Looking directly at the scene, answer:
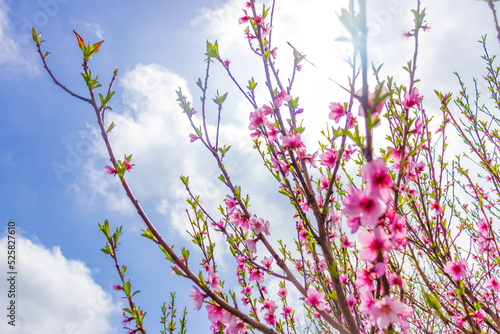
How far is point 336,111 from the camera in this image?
82.7 inches

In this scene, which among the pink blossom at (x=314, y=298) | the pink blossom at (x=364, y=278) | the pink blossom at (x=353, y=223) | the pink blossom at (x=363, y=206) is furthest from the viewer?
the pink blossom at (x=314, y=298)

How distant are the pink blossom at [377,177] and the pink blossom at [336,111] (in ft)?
3.57

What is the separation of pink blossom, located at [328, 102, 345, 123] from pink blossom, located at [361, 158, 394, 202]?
3.57 feet

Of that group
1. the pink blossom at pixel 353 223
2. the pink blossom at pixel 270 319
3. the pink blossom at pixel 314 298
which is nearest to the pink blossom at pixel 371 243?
the pink blossom at pixel 353 223

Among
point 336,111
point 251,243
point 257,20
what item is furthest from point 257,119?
point 251,243

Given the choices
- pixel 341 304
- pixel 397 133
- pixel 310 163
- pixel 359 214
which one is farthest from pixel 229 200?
pixel 397 133

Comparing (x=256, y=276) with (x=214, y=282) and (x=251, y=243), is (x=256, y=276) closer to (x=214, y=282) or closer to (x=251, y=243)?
(x=251, y=243)

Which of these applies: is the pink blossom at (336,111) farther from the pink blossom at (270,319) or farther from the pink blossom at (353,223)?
the pink blossom at (270,319)

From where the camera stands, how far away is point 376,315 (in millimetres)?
1211

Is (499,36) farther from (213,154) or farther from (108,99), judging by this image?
(108,99)

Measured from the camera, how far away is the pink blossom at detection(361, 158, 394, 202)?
104cm

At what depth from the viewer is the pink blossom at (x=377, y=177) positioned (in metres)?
1.04

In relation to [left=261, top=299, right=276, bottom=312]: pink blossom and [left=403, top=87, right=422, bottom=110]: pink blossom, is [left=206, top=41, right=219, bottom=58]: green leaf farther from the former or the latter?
[left=261, top=299, right=276, bottom=312]: pink blossom

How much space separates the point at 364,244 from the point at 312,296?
2.53ft
